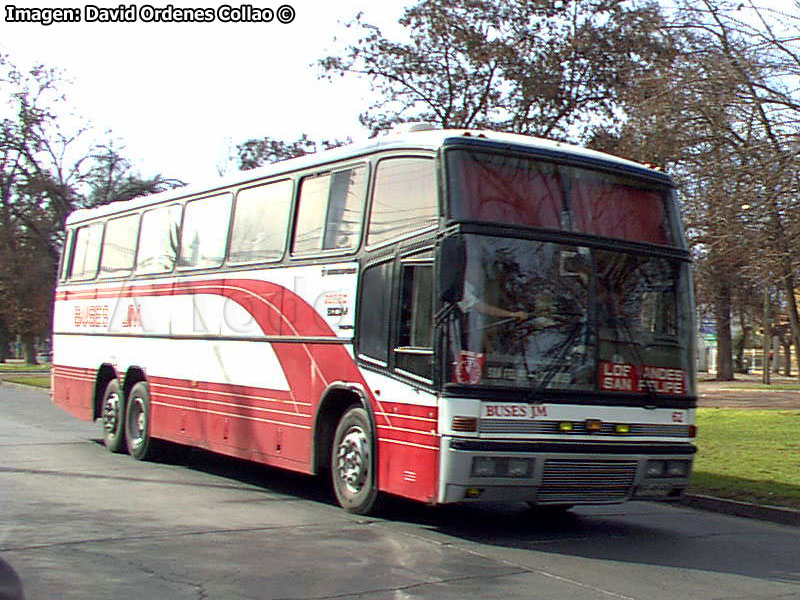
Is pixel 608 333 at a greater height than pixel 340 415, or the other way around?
pixel 608 333

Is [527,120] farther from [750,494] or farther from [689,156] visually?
[750,494]

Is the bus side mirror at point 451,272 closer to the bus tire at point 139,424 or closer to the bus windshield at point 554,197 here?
the bus windshield at point 554,197

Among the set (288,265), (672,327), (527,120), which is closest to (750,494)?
(672,327)

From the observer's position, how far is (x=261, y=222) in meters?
13.0

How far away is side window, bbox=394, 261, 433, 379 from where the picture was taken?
9.59m

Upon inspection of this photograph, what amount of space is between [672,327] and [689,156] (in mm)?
8456

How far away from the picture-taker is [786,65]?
15.3 meters

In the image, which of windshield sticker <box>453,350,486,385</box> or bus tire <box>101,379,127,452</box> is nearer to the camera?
windshield sticker <box>453,350,486,385</box>

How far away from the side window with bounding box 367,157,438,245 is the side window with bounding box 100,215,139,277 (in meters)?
6.57

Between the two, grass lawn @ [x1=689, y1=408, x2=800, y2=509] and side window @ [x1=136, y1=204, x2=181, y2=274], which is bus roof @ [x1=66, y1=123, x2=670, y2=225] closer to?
side window @ [x1=136, y1=204, x2=181, y2=274]

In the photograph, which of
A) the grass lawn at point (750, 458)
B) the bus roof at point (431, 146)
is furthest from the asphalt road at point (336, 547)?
the bus roof at point (431, 146)

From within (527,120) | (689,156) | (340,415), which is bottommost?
(340,415)

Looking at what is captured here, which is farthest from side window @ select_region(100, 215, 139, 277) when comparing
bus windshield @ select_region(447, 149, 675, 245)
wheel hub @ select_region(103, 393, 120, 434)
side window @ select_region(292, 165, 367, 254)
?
bus windshield @ select_region(447, 149, 675, 245)

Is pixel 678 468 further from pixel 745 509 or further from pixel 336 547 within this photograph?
pixel 336 547
